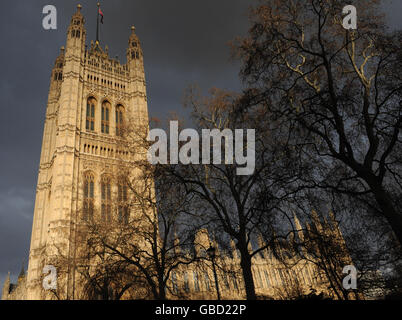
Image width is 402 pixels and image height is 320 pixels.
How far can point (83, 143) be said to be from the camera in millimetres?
36062

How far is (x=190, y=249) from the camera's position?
449 inches

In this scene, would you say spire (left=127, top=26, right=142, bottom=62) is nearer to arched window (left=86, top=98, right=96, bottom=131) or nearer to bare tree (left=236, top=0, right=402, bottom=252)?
arched window (left=86, top=98, right=96, bottom=131)

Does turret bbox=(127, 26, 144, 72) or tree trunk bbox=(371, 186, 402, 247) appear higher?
turret bbox=(127, 26, 144, 72)

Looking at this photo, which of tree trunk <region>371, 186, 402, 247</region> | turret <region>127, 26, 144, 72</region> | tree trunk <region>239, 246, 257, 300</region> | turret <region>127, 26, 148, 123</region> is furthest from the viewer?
turret <region>127, 26, 144, 72</region>

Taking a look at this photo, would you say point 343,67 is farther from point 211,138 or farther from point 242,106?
point 211,138

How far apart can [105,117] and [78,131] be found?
5.86 metres

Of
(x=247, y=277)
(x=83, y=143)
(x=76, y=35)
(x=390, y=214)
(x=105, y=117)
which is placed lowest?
(x=247, y=277)

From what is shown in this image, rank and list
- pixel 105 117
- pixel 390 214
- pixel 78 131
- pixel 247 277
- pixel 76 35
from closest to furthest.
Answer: pixel 390 214 < pixel 247 277 < pixel 78 131 < pixel 105 117 < pixel 76 35

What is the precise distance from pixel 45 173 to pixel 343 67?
41604 millimetres

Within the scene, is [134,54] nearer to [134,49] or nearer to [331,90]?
[134,49]

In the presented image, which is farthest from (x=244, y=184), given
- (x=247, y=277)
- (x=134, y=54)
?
(x=134, y=54)

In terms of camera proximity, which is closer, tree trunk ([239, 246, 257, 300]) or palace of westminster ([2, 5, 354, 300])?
tree trunk ([239, 246, 257, 300])

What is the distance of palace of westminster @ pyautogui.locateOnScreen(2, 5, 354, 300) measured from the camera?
98.9ft

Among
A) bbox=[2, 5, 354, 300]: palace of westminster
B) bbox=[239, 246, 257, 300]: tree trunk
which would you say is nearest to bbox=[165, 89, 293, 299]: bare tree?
bbox=[239, 246, 257, 300]: tree trunk
